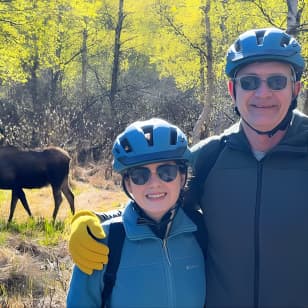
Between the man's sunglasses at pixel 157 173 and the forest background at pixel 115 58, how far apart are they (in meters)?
8.37

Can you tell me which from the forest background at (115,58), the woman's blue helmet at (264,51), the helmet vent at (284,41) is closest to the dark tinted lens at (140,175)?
the woman's blue helmet at (264,51)

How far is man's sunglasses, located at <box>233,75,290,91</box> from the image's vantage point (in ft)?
8.95

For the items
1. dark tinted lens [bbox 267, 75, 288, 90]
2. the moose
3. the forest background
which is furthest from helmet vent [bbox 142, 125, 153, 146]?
the forest background

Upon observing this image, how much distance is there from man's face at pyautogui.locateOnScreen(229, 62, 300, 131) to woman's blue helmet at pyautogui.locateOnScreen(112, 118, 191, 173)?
1.29 ft

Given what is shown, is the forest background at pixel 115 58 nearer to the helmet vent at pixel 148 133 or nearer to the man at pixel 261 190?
the man at pixel 261 190

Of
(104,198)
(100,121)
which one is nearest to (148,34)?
(100,121)

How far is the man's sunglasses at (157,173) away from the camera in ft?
8.81

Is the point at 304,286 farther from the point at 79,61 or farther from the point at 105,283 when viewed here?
the point at 79,61

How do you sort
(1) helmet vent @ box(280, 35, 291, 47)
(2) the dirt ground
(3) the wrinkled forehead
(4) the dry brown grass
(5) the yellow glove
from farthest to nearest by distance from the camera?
(2) the dirt ground < (4) the dry brown grass < (1) helmet vent @ box(280, 35, 291, 47) < (3) the wrinkled forehead < (5) the yellow glove

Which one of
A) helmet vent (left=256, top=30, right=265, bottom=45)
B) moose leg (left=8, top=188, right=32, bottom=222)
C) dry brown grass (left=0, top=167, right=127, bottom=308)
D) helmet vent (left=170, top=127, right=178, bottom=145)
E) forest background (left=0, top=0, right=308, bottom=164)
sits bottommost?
dry brown grass (left=0, top=167, right=127, bottom=308)

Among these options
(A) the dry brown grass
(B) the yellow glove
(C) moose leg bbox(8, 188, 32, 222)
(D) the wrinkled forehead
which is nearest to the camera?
(B) the yellow glove

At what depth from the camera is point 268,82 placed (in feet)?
8.95

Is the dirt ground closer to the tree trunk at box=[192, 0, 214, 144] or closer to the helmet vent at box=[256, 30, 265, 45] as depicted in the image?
the tree trunk at box=[192, 0, 214, 144]

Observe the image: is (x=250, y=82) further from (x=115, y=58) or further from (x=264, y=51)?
(x=115, y=58)
